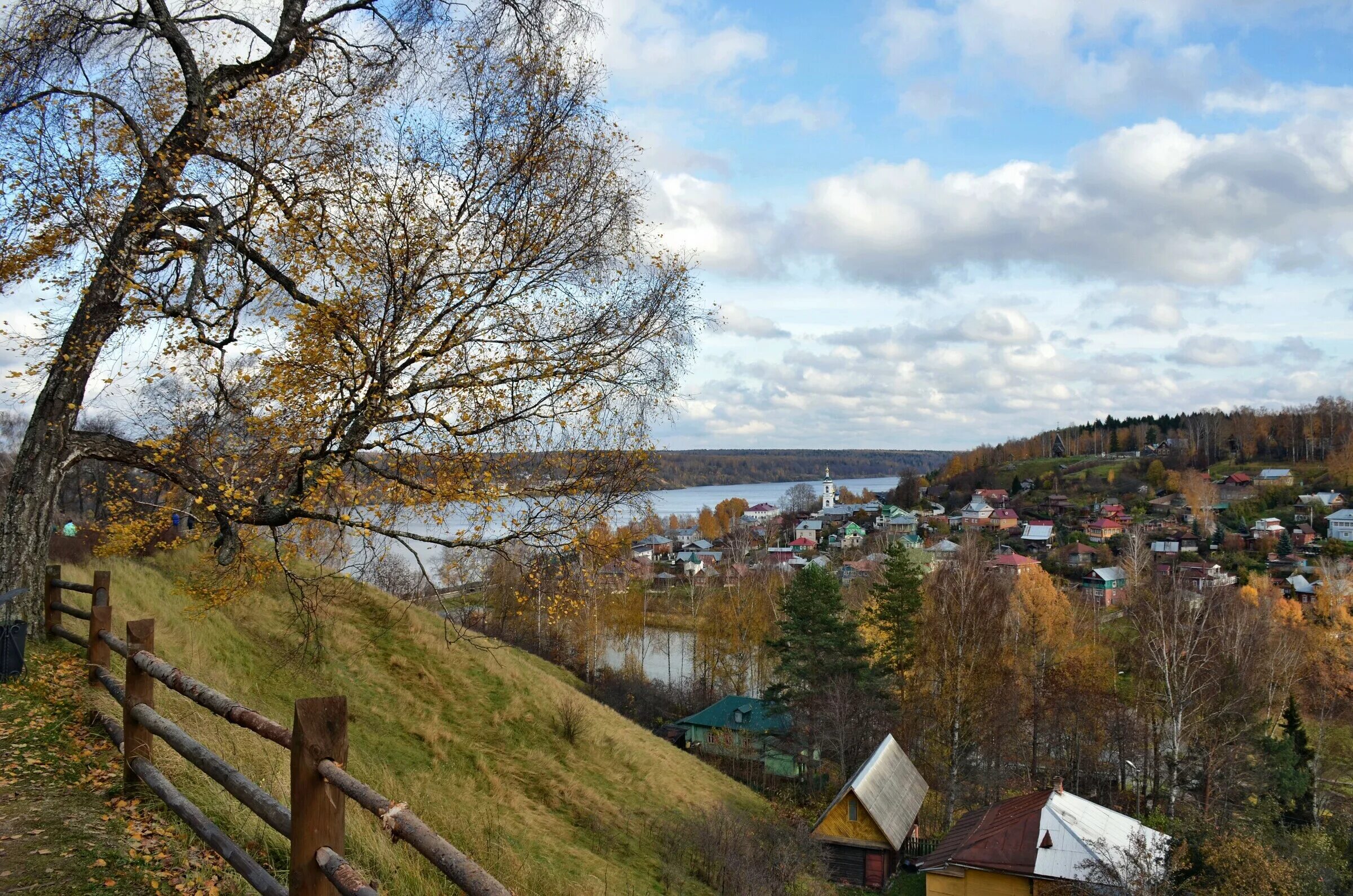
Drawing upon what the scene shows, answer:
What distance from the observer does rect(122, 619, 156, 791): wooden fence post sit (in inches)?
213

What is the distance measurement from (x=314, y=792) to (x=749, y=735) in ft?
104

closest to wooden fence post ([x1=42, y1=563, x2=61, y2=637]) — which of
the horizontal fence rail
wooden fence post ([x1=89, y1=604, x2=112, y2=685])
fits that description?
wooden fence post ([x1=89, y1=604, x2=112, y2=685])

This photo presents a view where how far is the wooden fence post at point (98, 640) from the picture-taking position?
668cm

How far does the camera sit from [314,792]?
323 centimetres

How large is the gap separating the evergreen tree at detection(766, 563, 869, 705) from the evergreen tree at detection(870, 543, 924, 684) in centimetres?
125

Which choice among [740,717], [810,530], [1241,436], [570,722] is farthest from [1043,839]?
[1241,436]

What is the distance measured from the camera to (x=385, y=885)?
5430 millimetres

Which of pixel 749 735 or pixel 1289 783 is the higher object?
pixel 1289 783

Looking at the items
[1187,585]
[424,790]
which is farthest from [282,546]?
[1187,585]

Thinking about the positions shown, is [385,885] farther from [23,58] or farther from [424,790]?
[23,58]

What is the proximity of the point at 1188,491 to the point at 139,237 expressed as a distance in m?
100

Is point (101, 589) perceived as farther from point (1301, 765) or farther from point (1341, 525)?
point (1341, 525)

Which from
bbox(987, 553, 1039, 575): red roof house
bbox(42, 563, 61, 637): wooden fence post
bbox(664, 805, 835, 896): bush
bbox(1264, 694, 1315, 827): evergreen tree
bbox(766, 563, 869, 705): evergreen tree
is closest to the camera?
bbox(42, 563, 61, 637): wooden fence post

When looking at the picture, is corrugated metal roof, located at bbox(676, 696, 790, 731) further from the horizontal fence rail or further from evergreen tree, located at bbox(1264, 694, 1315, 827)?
the horizontal fence rail
